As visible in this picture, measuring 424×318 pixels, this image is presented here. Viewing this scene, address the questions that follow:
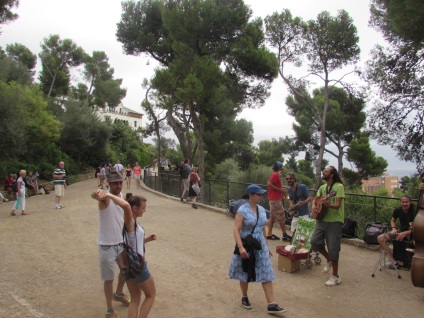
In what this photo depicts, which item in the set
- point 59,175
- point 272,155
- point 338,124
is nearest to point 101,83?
point 272,155

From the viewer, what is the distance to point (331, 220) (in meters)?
5.53

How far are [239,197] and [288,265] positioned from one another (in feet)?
22.1

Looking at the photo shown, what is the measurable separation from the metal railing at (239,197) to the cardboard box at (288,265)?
104 inches

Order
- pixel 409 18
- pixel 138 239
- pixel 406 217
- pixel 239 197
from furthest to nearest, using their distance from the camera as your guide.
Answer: pixel 239 197 < pixel 409 18 < pixel 406 217 < pixel 138 239

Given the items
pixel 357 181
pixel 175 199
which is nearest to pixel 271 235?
pixel 175 199

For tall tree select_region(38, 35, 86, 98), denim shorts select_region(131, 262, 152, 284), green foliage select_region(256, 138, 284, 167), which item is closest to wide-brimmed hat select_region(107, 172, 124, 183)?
denim shorts select_region(131, 262, 152, 284)

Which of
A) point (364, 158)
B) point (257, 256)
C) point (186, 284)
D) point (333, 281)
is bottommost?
point (186, 284)

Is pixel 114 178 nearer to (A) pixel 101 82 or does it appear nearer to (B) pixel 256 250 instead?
(B) pixel 256 250

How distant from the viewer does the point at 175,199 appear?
1575 centimetres

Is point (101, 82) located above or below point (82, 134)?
above

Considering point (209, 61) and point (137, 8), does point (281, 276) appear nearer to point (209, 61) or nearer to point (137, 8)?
point (209, 61)

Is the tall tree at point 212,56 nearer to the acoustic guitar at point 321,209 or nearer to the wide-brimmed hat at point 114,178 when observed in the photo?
the acoustic guitar at point 321,209

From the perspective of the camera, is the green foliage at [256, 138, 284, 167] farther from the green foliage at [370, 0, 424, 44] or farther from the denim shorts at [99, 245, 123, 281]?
the denim shorts at [99, 245, 123, 281]

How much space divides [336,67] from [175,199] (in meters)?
14.3
